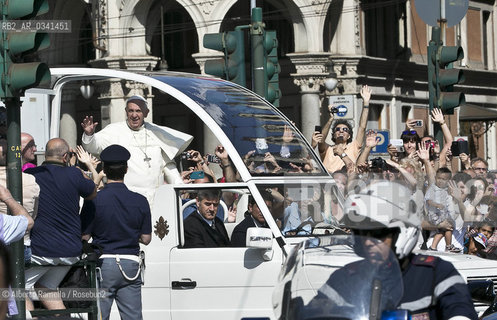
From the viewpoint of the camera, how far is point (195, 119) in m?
40.2

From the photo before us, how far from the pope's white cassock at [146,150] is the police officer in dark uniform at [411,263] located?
5.60 metres

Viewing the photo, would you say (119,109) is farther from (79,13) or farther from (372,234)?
(372,234)

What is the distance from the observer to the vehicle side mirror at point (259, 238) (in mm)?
9539

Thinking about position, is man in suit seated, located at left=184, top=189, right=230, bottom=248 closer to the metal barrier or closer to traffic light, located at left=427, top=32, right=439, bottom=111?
the metal barrier

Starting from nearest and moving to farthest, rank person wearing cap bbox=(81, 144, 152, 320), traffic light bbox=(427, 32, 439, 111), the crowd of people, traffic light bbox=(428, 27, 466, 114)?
person wearing cap bbox=(81, 144, 152, 320)
the crowd of people
traffic light bbox=(428, 27, 466, 114)
traffic light bbox=(427, 32, 439, 111)

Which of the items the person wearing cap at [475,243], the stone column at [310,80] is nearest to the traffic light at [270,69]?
the person wearing cap at [475,243]

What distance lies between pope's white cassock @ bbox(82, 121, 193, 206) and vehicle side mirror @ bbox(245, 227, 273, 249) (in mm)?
1974

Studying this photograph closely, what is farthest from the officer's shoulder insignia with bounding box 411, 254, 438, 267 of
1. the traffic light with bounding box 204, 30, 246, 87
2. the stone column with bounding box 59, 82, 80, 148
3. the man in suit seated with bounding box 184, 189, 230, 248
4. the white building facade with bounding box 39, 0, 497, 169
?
the stone column with bounding box 59, 82, 80, 148

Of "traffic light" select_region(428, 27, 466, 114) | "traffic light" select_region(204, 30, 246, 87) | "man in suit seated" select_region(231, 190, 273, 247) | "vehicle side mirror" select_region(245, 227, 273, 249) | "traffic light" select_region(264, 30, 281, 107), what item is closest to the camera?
"vehicle side mirror" select_region(245, 227, 273, 249)

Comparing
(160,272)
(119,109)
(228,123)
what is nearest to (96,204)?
(160,272)

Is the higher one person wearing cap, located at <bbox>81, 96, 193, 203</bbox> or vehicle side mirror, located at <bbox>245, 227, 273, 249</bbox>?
person wearing cap, located at <bbox>81, 96, 193, 203</bbox>

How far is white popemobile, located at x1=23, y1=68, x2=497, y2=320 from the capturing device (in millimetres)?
10008

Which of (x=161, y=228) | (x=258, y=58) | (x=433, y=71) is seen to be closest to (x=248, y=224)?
(x=161, y=228)

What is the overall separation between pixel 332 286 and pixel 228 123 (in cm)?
552
